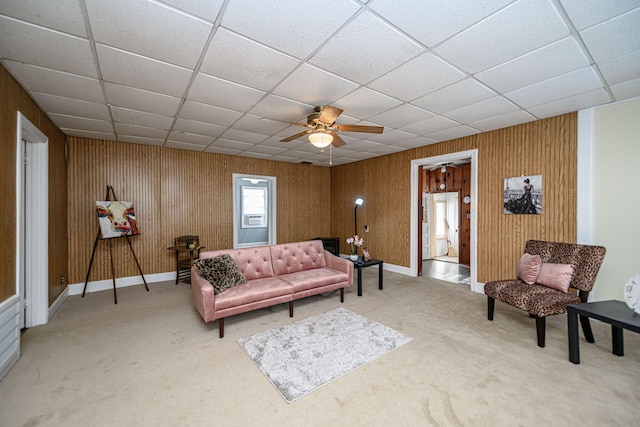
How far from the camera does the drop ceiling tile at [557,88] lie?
2.54m

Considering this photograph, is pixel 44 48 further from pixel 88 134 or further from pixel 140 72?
pixel 88 134

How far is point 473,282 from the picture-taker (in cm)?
452

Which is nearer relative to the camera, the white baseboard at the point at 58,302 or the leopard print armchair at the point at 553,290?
the leopard print armchair at the point at 553,290

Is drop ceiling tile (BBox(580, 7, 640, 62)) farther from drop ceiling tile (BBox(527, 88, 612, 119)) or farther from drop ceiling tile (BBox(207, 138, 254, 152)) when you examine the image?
drop ceiling tile (BBox(207, 138, 254, 152))

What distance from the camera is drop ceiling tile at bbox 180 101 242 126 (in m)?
3.24

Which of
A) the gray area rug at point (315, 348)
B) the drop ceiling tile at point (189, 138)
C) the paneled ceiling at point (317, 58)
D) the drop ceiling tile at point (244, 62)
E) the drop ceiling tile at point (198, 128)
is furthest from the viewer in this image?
the drop ceiling tile at point (189, 138)

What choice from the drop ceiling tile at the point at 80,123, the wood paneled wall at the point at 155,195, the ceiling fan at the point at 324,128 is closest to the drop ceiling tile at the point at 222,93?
the ceiling fan at the point at 324,128

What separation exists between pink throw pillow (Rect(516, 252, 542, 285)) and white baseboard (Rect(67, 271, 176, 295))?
19.6 ft

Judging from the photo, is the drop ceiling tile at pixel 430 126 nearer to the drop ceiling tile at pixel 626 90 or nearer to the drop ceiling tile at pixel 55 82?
the drop ceiling tile at pixel 626 90

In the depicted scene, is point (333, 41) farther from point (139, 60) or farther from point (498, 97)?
point (498, 97)

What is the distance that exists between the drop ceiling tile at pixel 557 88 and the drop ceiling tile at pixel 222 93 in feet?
9.74

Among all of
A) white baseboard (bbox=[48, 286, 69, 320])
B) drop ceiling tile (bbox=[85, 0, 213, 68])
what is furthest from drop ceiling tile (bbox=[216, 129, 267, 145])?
white baseboard (bbox=[48, 286, 69, 320])

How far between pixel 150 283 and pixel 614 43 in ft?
22.7

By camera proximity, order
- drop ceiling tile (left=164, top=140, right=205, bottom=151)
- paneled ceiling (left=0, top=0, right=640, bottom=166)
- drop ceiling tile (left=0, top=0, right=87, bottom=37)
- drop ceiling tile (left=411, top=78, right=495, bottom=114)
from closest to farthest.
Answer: drop ceiling tile (left=0, top=0, right=87, bottom=37) < paneled ceiling (left=0, top=0, right=640, bottom=166) < drop ceiling tile (left=411, top=78, right=495, bottom=114) < drop ceiling tile (left=164, top=140, right=205, bottom=151)
